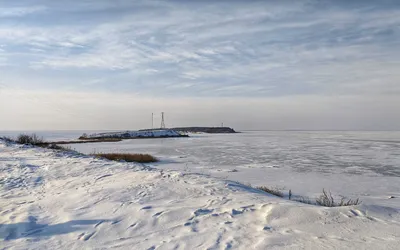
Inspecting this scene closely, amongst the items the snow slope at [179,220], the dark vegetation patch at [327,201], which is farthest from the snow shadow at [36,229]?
the dark vegetation patch at [327,201]

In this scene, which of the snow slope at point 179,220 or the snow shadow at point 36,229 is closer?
the snow slope at point 179,220

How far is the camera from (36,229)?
4996 mm

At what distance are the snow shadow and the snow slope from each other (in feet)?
0.05

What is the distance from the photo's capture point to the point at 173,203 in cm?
598

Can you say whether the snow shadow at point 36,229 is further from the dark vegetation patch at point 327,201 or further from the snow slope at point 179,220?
the dark vegetation patch at point 327,201

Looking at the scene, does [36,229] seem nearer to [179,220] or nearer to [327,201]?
[179,220]

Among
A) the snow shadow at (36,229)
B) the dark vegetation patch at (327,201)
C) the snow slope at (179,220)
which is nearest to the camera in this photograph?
the snow slope at (179,220)

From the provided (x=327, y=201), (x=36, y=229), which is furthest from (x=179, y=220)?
(x=327, y=201)

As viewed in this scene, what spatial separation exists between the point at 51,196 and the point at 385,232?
661 cm

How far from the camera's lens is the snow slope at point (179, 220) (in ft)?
13.4

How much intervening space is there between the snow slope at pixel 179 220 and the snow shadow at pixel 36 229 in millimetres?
15

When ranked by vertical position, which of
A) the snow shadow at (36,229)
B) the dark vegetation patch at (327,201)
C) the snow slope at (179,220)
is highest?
the snow slope at (179,220)

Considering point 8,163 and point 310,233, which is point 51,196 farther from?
point 8,163

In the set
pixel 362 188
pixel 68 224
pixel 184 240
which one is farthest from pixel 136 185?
pixel 362 188
